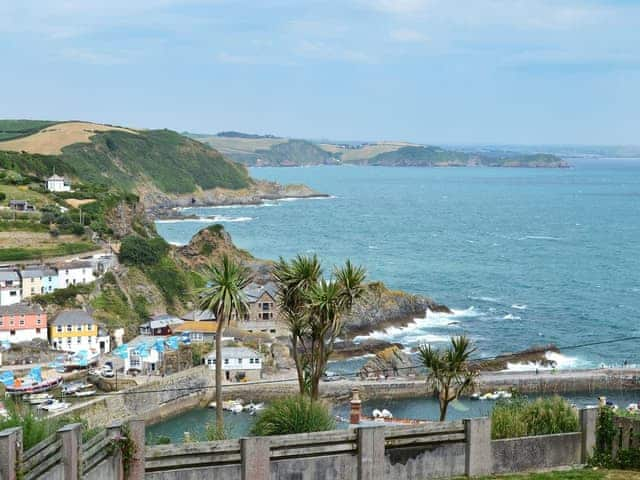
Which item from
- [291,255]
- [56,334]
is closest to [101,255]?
[56,334]

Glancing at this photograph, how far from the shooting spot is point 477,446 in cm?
1675

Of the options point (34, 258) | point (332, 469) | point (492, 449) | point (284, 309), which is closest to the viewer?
point (332, 469)

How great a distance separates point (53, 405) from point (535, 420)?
3291 centimetres

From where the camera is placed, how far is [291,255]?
4441 inches

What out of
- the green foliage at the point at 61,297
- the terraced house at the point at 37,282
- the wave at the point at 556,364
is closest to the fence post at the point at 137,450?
the wave at the point at 556,364

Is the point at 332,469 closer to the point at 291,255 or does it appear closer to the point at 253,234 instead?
the point at 291,255

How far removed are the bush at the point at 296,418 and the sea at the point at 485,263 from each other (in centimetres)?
2743

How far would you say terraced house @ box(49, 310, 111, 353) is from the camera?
195ft

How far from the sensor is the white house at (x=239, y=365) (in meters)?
57.0

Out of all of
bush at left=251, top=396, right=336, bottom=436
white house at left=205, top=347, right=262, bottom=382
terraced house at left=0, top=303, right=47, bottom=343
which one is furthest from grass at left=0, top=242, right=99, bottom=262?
bush at left=251, top=396, right=336, bottom=436

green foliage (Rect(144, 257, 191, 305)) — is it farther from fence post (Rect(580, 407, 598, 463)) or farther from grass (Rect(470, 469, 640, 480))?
grass (Rect(470, 469, 640, 480))

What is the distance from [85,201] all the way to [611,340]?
5610cm

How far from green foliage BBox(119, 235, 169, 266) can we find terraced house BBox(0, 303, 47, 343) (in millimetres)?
17758

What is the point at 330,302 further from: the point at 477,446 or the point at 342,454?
the point at 342,454
